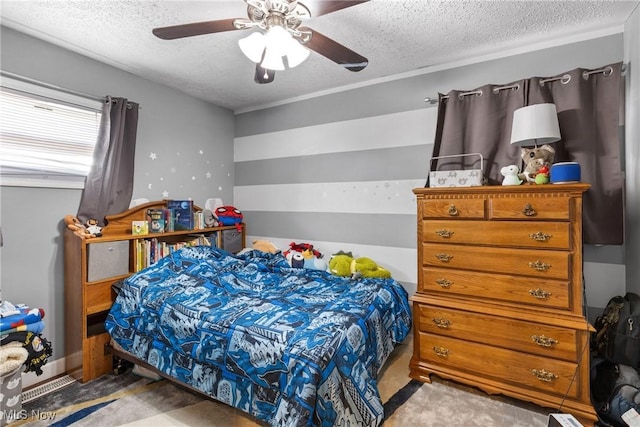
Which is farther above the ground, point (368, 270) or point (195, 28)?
point (195, 28)

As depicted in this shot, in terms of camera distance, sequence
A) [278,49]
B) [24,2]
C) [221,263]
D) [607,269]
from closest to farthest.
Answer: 1. [278,49]
2. [24,2]
3. [607,269]
4. [221,263]

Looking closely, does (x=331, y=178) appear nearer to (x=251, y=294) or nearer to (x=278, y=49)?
(x=251, y=294)

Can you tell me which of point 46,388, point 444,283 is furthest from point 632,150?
point 46,388

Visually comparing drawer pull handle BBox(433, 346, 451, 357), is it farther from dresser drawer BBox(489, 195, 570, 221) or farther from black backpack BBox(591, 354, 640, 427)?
dresser drawer BBox(489, 195, 570, 221)

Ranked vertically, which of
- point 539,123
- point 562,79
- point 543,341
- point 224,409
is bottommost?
point 224,409

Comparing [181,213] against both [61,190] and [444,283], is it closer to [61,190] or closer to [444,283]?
[61,190]

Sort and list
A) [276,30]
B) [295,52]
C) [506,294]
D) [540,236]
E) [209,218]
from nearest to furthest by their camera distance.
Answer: [276,30] < [295,52] < [540,236] < [506,294] < [209,218]

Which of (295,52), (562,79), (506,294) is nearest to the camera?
(295,52)

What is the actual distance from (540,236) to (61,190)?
3466mm

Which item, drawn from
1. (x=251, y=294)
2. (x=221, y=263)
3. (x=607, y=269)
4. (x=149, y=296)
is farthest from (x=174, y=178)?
(x=607, y=269)

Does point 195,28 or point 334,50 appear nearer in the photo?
point 195,28

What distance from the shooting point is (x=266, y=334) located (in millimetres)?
1668

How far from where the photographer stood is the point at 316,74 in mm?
3051

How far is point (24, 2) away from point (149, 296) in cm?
202
